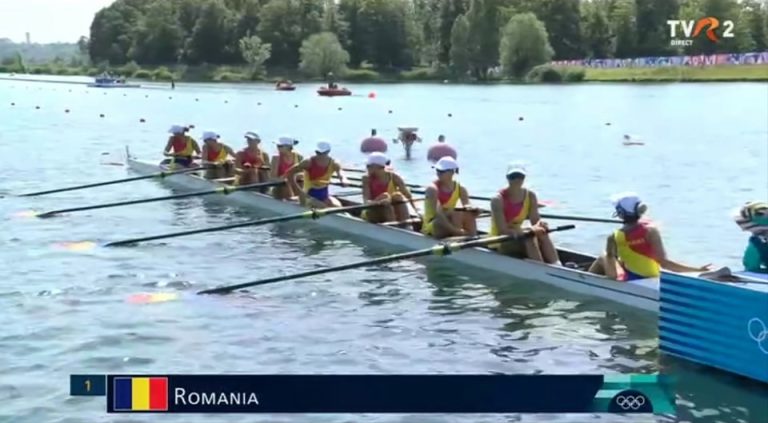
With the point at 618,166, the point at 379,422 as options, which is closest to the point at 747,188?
the point at 618,166

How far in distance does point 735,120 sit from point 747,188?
22579mm

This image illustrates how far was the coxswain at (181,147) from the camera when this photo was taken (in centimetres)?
2238

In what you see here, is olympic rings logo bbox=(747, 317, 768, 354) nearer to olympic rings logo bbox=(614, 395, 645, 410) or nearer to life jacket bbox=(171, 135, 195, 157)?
olympic rings logo bbox=(614, 395, 645, 410)

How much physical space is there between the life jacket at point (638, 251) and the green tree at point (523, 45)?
81.5 metres

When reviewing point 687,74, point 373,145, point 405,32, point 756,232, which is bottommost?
point 373,145

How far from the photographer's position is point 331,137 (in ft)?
139

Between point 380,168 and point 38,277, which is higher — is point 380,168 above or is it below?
above

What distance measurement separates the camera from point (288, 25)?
384 feet

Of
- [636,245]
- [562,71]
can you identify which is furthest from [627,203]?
[562,71]

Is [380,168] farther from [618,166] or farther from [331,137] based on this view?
[331,137]

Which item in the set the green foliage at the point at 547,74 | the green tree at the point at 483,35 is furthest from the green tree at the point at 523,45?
the green tree at the point at 483,35

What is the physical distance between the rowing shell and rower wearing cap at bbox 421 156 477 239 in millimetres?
284

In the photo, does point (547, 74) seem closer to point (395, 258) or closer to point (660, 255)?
point (395, 258)

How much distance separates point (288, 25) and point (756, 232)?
364 feet
